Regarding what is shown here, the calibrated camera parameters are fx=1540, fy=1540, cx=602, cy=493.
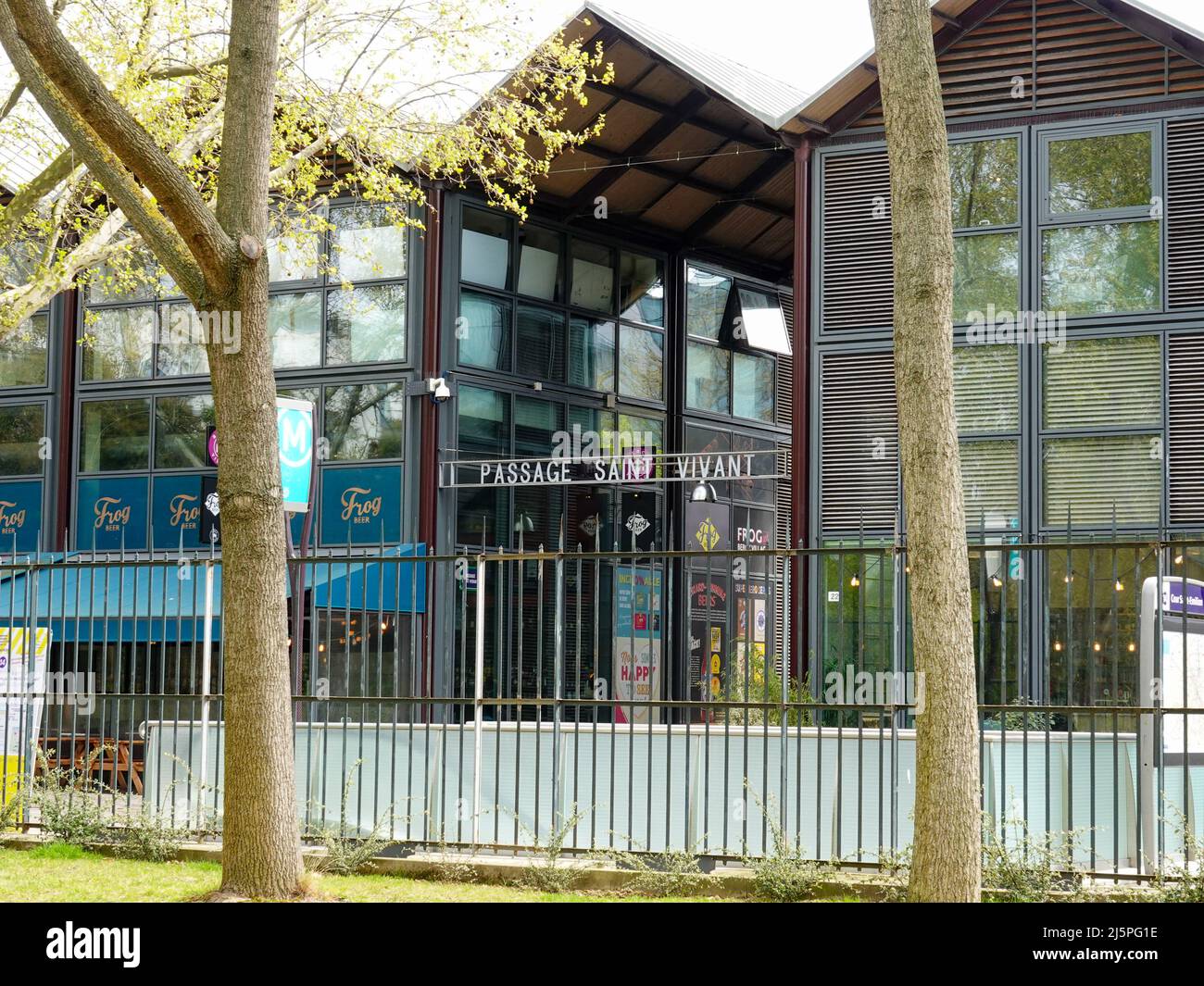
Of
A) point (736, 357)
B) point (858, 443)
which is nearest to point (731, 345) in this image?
point (736, 357)

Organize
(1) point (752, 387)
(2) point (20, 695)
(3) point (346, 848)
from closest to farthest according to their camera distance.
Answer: (3) point (346, 848)
(2) point (20, 695)
(1) point (752, 387)

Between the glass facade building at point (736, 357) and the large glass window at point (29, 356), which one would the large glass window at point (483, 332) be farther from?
the large glass window at point (29, 356)

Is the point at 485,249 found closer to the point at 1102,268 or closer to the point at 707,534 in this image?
the point at 707,534

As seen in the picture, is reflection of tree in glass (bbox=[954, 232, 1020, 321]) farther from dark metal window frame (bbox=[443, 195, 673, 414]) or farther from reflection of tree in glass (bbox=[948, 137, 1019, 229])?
dark metal window frame (bbox=[443, 195, 673, 414])

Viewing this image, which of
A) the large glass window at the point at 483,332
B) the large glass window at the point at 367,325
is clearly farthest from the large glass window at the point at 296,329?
the large glass window at the point at 483,332

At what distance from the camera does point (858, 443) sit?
1772 cm

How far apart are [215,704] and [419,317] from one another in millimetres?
10580

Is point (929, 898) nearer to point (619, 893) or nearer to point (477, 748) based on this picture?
point (619, 893)

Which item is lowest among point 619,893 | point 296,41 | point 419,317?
point 619,893

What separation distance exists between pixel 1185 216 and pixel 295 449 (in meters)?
9.80

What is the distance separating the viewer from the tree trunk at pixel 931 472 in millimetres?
7383

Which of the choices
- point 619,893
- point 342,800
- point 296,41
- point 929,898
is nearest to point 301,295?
point 296,41

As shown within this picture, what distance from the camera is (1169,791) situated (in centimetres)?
909

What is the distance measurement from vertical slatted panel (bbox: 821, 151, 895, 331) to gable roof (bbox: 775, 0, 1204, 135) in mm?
566
